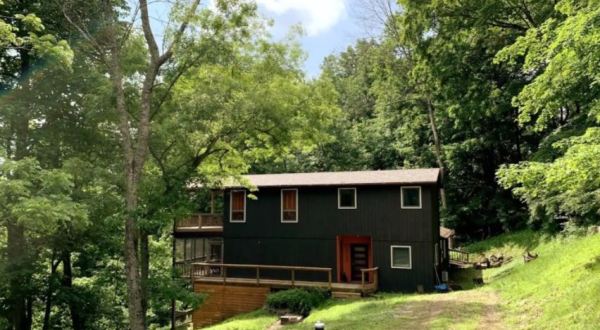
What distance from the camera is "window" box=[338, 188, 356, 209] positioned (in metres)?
20.0

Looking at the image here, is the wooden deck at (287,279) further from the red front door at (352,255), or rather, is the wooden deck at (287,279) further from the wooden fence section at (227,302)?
the red front door at (352,255)

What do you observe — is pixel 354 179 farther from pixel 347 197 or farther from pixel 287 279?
pixel 287 279

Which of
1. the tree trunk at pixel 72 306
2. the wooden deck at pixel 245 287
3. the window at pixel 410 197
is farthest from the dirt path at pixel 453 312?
the tree trunk at pixel 72 306

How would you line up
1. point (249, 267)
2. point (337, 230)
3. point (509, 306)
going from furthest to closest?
point (249, 267), point (337, 230), point (509, 306)

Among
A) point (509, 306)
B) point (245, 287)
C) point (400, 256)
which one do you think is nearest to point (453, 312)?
point (509, 306)

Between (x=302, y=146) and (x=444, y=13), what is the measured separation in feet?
31.1

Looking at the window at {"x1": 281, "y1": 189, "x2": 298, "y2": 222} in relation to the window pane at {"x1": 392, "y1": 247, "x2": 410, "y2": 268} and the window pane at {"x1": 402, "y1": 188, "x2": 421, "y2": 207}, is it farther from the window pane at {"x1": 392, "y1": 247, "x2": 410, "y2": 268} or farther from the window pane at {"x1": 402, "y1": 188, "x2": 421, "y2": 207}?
the window pane at {"x1": 402, "y1": 188, "x2": 421, "y2": 207}

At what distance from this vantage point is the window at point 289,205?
68.9ft

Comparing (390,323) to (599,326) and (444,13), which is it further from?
(444,13)

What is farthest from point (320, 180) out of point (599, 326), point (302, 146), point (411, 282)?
point (599, 326)

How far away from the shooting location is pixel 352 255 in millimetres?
20625

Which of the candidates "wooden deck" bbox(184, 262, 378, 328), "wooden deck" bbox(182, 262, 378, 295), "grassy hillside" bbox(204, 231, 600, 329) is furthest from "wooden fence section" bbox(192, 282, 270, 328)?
"grassy hillside" bbox(204, 231, 600, 329)

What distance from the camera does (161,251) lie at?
21109mm

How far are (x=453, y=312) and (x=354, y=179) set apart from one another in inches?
362
